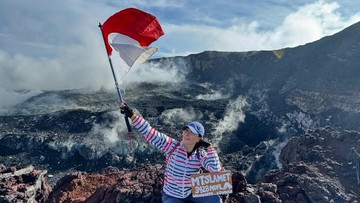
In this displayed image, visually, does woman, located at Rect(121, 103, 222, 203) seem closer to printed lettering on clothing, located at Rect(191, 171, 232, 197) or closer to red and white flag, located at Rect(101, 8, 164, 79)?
printed lettering on clothing, located at Rect(191, 171, 232, 197)

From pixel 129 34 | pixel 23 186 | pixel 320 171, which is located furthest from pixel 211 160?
pixel 320 171

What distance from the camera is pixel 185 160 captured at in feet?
16.8

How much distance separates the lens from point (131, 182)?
35.8ft

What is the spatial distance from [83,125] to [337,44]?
33.6m

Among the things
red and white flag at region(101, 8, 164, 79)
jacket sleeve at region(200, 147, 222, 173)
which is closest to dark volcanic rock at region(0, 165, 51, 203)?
red and white flag at region(101, 8, 164, 79)

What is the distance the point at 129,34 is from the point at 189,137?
3099mm

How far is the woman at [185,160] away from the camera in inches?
197

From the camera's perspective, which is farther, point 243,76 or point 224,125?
point 243,76

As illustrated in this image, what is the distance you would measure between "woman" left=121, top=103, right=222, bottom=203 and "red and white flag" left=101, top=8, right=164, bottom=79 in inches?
99.4

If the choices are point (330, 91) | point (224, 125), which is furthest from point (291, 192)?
point (330, 91)

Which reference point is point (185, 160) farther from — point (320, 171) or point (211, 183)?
point (320, 171)

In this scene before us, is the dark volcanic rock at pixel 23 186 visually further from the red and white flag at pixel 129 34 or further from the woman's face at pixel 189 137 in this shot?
the woman's face at pixel 189 137

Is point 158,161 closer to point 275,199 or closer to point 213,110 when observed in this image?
point 213,110

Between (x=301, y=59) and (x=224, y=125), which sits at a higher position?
(x=301, y=59)
